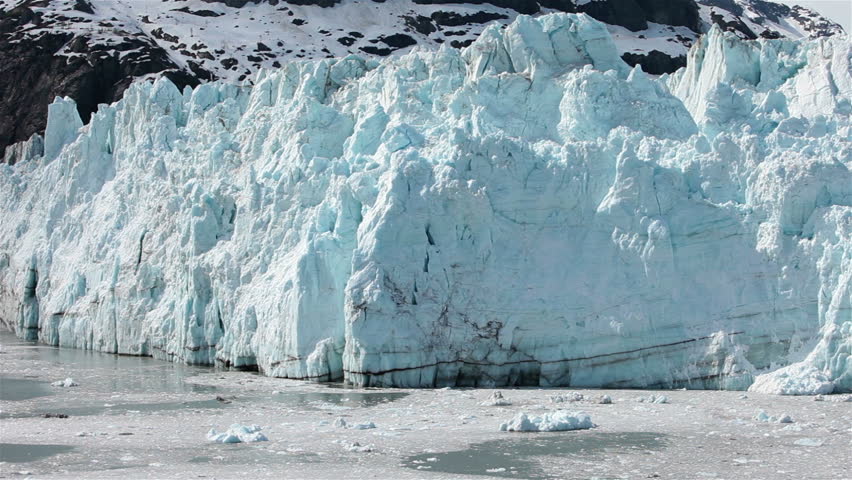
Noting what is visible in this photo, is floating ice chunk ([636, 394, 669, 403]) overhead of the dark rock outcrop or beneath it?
beneath

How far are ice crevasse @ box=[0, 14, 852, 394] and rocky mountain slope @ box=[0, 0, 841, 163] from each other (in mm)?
31276

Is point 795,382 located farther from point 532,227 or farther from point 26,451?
point 26,451

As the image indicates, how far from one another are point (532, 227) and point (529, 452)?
23.0ft

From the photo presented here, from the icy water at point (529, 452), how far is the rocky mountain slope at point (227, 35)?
42540mm

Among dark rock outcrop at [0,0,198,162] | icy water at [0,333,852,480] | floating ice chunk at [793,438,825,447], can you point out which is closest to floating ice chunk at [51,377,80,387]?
Answer: icy water at [0,333,852,480]

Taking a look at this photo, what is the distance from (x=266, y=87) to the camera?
26.3 metres

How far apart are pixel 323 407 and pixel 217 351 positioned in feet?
21.8

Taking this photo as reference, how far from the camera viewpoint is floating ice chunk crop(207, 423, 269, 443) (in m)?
13.2

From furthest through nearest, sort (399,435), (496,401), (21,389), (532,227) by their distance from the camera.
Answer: (21,389) → (532,227) → (496,401) → (399,435)

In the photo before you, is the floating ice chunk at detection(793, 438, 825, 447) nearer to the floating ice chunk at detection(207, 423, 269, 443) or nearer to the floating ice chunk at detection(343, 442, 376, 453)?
the floating ice chunk at detection(343, 442, 376, 453)

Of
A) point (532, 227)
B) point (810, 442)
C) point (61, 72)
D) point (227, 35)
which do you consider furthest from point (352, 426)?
point (227, 35)

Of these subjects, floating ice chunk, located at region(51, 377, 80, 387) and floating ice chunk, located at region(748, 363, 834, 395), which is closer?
floating ice chunk, located at region(748, 363, 834, 395)

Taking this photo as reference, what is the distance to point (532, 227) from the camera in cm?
1867

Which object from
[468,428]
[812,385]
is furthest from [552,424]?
[812,385]
